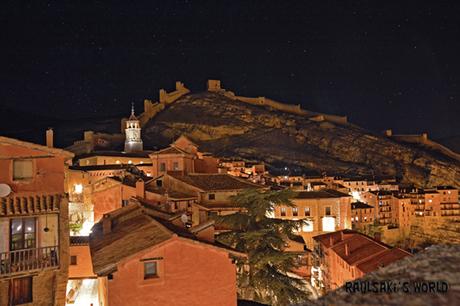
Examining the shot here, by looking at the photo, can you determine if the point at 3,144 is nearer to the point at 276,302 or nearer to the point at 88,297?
the point at 88,297

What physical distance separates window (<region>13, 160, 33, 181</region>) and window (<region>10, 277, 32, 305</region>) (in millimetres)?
4373

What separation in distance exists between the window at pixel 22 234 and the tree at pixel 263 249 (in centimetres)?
1015

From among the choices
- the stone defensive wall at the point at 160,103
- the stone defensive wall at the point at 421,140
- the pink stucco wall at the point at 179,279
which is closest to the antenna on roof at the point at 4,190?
the pink stucco wall at the point at 179,279

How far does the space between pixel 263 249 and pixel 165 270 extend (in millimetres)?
8176

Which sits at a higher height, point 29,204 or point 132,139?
point 132,139

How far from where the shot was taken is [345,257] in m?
30.1

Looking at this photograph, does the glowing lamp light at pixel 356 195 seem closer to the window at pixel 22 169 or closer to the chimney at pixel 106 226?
the chimney at pixel 106 226

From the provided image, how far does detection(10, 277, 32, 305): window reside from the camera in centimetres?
1698

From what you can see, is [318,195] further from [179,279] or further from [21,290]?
[21,290]

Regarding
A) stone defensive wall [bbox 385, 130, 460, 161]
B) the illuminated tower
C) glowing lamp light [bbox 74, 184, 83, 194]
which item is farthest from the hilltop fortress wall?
glowing lamp light [bbox 74, 184, 83, 194]

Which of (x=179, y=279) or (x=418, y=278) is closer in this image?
(x=418, y=278)

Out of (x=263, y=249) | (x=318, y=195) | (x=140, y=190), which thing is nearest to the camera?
(x=263, y=249)

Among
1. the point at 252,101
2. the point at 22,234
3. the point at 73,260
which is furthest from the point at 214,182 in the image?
the point at 252,101

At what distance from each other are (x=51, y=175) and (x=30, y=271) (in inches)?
165
